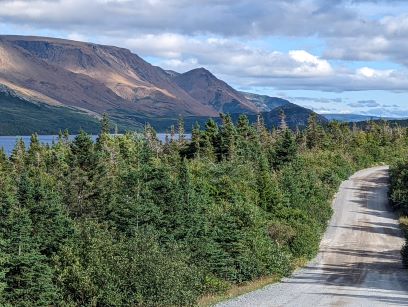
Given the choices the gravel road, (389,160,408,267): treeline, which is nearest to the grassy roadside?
the gravel road

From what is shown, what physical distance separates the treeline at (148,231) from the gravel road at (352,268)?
93.8 inches

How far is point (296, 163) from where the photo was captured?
283ft

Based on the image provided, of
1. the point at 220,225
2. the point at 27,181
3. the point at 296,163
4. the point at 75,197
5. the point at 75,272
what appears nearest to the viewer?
the point at 75,272

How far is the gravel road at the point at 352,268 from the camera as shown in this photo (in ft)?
117

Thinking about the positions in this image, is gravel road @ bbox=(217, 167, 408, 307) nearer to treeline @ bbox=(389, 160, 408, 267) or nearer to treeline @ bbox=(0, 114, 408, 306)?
treeline @ bbox=(389, 160, 408, 267)

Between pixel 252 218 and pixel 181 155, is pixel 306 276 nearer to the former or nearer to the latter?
pixel 252 218

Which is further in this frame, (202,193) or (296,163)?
(296,163)

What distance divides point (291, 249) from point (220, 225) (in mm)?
Result: 11782

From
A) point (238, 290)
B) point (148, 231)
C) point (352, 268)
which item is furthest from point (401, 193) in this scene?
point (148, 231)

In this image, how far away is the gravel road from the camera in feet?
117

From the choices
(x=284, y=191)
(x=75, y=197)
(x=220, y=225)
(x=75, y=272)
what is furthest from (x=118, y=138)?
(x=75, y=272)

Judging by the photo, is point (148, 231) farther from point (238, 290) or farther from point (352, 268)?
Result: point (352, 268)

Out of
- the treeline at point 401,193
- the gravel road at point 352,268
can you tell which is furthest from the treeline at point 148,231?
the treeline at point 401,193

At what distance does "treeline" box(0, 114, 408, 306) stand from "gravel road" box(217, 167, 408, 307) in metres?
2.38
